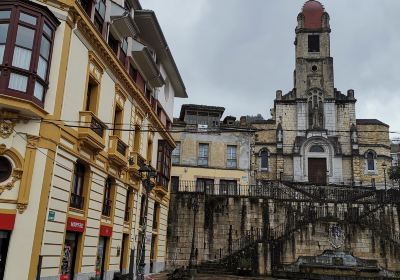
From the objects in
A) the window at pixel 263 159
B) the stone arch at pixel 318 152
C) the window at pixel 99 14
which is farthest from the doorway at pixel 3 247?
the stone arch at pixel 318 152

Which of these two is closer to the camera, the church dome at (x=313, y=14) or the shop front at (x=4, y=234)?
the shop front at (x=4, y=234)

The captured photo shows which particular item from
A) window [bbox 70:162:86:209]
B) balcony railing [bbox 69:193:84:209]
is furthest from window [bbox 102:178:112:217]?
balcony railing [bbox 69:193:84:209]

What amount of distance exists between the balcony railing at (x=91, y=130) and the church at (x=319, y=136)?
34.6m

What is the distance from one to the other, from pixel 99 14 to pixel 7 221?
28.8ft

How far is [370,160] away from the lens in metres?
48.1

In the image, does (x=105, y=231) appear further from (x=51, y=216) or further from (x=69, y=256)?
(x=51, y=216)

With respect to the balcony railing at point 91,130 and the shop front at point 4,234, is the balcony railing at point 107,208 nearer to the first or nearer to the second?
the balcony railing at point 91,130

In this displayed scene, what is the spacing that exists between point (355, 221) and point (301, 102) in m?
24.0

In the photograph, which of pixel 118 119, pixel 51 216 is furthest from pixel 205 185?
pixel 51 216

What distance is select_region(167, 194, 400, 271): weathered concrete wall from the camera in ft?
90.4

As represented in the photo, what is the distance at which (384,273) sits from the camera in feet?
83.6

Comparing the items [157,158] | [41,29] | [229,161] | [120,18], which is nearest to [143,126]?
[157,158]

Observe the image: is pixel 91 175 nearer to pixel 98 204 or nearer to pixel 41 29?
pixel 98 204

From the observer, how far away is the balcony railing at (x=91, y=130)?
13.8m
